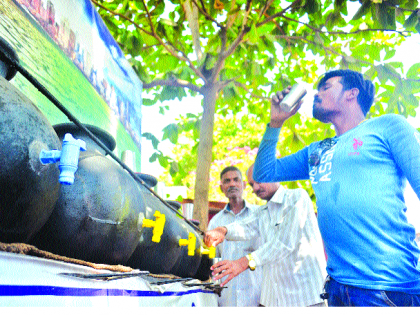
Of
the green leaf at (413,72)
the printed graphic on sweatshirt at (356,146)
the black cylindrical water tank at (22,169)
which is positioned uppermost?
the green leaf at (413,72)

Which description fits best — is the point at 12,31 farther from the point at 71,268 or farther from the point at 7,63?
the point at 71,268

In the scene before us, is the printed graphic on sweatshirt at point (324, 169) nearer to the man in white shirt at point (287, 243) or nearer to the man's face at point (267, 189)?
the man in white shirt at point (287, 243)

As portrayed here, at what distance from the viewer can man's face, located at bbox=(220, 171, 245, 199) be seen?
3836 mm

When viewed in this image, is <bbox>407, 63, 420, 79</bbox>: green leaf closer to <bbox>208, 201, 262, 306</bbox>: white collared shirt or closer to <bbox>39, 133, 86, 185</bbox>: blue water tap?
<bbox>208, 201, 262, 306</bbox>: white collared shirt

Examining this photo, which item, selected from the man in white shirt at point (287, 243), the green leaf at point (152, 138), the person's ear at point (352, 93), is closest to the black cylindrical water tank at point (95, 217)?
the person's ear at point (352, 93)

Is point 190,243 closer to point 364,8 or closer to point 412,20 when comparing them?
point 364,8

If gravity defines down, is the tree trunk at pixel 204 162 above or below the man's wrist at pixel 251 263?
above

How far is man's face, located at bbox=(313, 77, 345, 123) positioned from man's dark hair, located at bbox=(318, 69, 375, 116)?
26mm

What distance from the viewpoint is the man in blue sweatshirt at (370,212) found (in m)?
1.25

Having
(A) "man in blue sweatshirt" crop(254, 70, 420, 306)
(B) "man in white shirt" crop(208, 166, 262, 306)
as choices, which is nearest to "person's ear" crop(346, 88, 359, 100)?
(A) "man in blue sweatshirt" crop(254, 70, 420, 306)

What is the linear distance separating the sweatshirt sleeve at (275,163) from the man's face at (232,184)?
1985 millimetres

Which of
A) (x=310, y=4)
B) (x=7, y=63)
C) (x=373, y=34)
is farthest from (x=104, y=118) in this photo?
(x=373, y=34)

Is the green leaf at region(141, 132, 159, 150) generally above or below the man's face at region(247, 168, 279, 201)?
above

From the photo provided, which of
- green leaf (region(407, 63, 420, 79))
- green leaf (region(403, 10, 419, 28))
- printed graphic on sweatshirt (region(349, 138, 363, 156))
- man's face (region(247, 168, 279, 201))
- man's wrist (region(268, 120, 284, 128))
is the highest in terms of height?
green leaf (region(403, 10, 419, 28))
